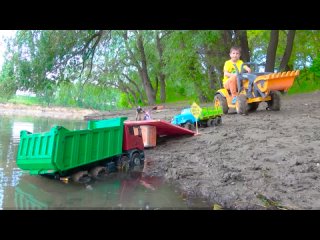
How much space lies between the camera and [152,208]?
587 centimetres

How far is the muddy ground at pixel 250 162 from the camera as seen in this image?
5949 mm

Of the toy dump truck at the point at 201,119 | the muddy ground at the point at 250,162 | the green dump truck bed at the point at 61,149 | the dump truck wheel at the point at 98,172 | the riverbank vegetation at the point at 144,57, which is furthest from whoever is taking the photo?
the riverbank vegetation at the point at 144,57

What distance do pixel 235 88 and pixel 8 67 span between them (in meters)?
9.90

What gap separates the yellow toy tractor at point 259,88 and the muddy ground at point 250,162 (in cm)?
77

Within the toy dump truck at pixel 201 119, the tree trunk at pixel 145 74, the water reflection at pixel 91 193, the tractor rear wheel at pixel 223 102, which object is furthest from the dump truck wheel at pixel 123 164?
the tree trunk at pixel 145 74

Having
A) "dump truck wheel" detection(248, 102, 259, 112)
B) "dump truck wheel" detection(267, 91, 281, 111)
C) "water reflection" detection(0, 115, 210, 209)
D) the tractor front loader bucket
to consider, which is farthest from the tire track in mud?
"dump truck wheel" detection(248, 102, 259, 112)

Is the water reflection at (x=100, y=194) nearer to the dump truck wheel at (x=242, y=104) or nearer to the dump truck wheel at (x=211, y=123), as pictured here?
the dump truck wheel at (x=211, y=123)

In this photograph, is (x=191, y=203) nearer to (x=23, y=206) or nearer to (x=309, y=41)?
(x=23, y=206)

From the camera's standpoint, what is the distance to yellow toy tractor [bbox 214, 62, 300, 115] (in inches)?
497

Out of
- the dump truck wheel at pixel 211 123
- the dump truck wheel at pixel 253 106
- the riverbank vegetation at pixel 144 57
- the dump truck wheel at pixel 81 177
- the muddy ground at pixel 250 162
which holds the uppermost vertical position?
the riverbank vegetation at pixel 144 57

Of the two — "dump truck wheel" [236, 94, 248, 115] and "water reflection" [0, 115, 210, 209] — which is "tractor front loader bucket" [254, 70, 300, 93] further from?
"water reflection" [0, 115, 210, 209]

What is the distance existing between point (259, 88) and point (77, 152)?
740 cm

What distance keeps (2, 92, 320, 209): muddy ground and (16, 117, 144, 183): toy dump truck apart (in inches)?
32.2

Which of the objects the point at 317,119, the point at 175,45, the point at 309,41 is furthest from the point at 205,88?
the point at 317,119
